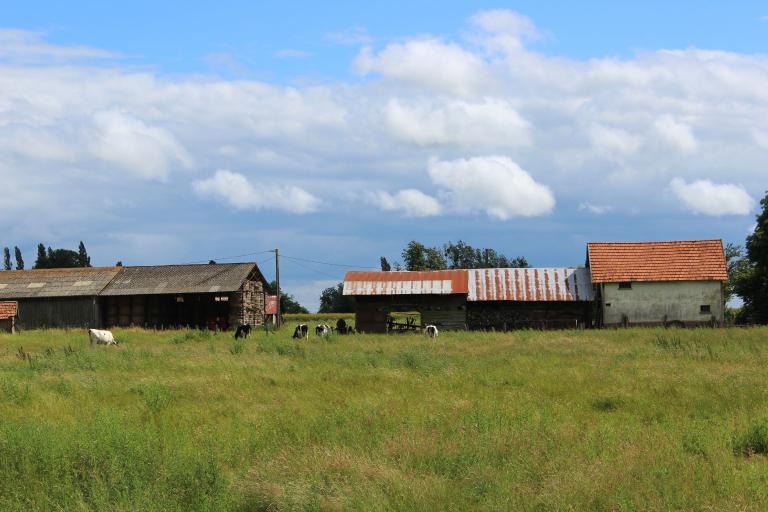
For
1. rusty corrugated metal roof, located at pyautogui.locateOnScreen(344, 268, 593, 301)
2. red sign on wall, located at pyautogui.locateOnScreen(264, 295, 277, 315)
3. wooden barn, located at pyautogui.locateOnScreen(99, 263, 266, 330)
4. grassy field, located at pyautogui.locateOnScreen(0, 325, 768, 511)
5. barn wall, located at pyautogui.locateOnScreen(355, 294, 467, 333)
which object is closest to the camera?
grassy field, located at pyautogui.locateOnScreen(0, 325, 768, 511)

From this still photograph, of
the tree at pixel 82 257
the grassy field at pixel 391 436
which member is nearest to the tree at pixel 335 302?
the tree at pixel 82 257

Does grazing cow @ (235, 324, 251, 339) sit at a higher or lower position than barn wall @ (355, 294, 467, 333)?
lower

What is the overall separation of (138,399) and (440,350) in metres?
11.2

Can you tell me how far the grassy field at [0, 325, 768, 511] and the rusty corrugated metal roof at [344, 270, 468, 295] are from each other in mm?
21716

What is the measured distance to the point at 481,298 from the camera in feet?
131

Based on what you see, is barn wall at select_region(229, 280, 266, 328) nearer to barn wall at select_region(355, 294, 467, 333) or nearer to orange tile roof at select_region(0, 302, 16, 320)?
barn wall at select_region(355, 294, 467, 333)

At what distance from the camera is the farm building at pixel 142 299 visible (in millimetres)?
48344

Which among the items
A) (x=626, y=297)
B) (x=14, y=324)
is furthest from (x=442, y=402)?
(x=14, y=324)

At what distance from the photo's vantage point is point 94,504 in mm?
7895

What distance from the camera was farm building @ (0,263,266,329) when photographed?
4834 centimetres

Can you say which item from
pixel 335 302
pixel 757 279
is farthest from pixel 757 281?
pixel 335 302

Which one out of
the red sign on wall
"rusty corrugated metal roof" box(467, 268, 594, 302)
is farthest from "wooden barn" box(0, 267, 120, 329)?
"rusty corrugated metal roof" box(467, 268, 594, 302)

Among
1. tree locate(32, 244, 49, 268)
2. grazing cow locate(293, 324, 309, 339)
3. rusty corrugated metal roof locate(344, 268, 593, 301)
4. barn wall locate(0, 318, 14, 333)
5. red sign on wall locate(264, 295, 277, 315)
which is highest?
tree locate(32, 244, 49, 268)

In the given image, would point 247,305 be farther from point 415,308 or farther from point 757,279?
point 757,279
